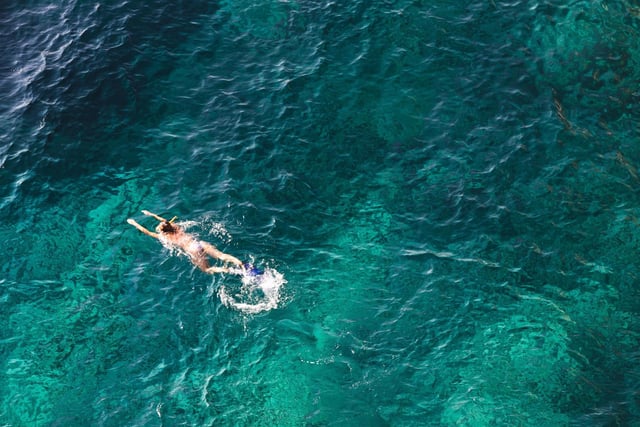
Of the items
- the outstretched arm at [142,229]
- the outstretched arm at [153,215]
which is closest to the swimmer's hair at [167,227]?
the outstretched arm at [153,215]

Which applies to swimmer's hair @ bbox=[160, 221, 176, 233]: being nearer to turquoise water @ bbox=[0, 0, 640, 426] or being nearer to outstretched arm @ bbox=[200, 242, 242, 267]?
turquoise water @ bbox=[0, 0, 640, 426]

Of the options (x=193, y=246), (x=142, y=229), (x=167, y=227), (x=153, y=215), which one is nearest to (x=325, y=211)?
(x=193, y=246)

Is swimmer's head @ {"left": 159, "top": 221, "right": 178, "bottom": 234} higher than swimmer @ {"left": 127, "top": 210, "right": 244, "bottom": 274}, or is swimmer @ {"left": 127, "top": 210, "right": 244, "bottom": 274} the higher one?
swimmer's head @ {"left": 159, "top": 221, "right": 178, "bottom": 234}

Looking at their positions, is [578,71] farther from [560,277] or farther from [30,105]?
[30,105]

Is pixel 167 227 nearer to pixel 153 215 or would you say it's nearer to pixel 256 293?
pixel 153 215

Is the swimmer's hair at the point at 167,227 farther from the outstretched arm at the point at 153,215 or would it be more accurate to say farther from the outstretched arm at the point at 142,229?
the outstretched arm at the point at 142,229

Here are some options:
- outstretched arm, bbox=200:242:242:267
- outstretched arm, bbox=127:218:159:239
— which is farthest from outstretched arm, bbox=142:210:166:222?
outstretched arm, bbox=200:242:242:267

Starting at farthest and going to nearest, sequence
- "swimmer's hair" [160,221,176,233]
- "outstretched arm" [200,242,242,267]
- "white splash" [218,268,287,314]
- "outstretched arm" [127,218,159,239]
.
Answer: "outstretched arm" [127,218,159,239] → "swimmer's hair" [160,221,176,233] → "outstretched arm" [200,242,242,267] → "white splash" [218,268,287,314]

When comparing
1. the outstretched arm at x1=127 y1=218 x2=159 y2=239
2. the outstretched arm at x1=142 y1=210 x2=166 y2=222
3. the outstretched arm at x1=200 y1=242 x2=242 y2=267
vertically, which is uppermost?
the outstretched arm at x1=142 y1=210 x2=166 y2=222
